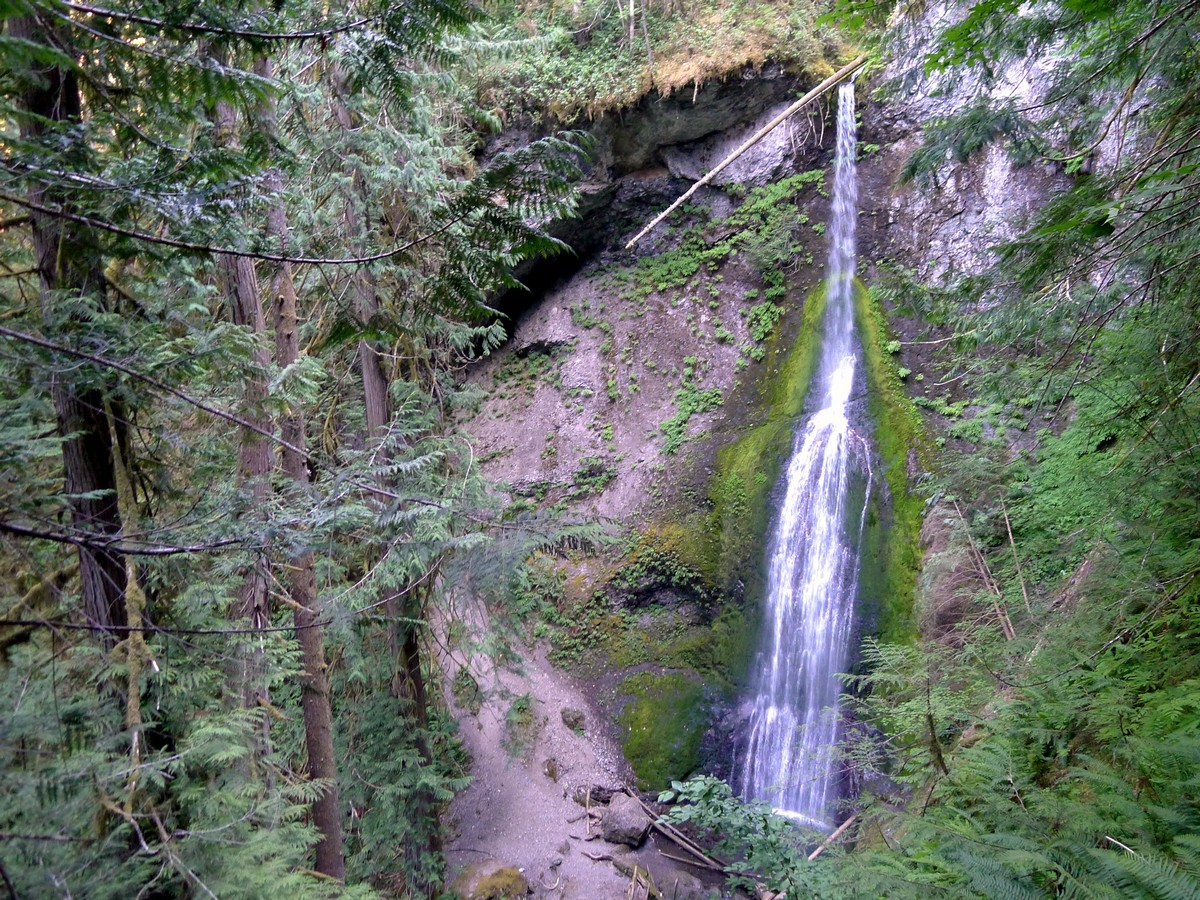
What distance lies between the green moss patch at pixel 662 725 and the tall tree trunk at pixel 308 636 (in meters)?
5.43

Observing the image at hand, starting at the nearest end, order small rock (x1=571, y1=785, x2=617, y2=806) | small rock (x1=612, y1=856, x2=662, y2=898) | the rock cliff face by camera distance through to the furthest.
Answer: small rock (x1=612, y1=856, x2=662, y2=898)
small rock (x1=571, y1=785, x2=617, y2=806)
the rock cliff face

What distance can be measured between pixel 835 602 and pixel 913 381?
13.4ft

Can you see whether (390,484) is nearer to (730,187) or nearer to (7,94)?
(7,94)

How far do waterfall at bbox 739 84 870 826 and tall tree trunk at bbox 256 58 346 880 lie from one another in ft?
19.3

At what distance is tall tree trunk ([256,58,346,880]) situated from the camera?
5.82 meters

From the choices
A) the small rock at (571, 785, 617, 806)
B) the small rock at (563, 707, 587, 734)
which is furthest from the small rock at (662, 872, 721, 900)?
the small rock at (563, 707, 587, 734)

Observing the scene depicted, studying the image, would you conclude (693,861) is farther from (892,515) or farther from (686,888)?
(892,515)

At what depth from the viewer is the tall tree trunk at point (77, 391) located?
320 cm

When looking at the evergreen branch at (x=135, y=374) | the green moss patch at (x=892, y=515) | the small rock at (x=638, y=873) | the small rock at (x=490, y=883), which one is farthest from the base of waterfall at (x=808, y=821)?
the evergreen branch at (x=135, y=374)

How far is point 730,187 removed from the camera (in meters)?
15.0

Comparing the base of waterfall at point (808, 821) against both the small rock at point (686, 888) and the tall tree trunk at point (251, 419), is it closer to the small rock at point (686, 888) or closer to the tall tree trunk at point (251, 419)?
the small rock at point (686, 888)

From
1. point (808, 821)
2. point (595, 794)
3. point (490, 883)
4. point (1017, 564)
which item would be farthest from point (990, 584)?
point (490, 883)

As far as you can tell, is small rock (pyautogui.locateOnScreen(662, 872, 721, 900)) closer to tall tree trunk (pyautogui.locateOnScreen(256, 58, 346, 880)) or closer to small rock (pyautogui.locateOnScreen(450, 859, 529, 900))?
small rock (pyautogui.locateOnScreen(450, 859, 529, 900))

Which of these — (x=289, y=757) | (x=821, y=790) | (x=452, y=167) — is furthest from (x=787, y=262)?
(x=289, y=757)
